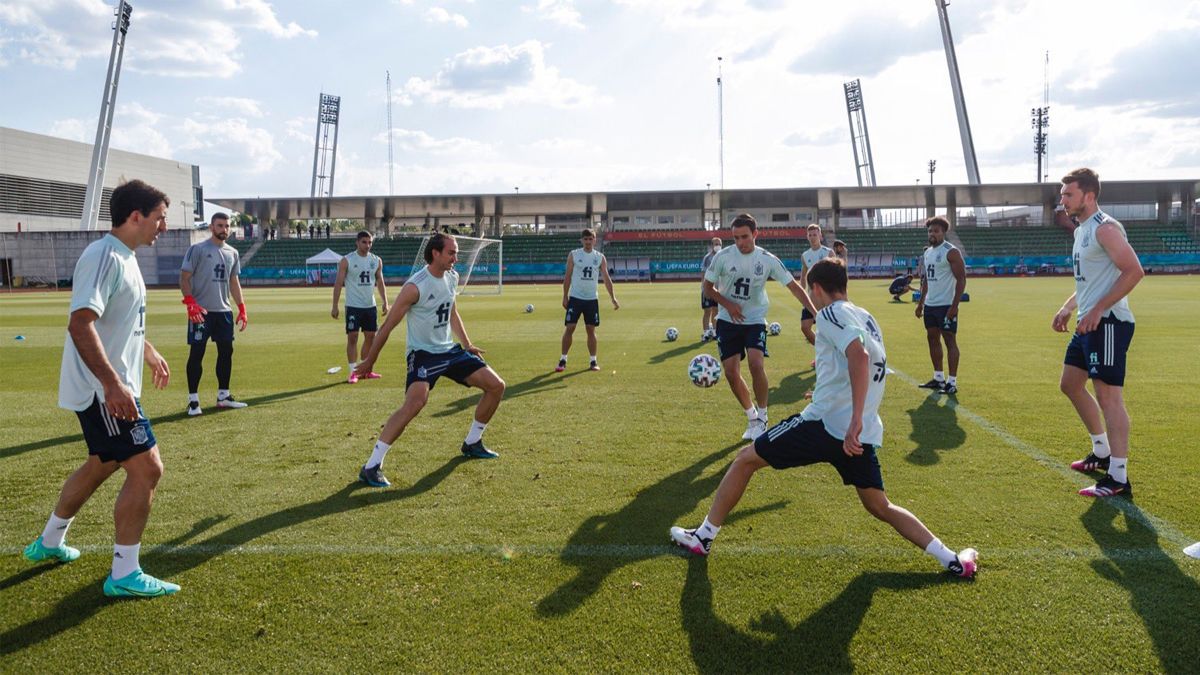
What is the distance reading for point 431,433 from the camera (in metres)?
7.42

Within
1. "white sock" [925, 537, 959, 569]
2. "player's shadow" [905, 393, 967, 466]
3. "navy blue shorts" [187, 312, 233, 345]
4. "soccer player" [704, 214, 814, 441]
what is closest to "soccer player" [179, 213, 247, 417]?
"navy blue shorts" [187, 312, 233, 345]

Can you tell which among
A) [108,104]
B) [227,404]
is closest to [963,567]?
[227,404]

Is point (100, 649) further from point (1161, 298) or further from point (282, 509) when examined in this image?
point (1161, 298)

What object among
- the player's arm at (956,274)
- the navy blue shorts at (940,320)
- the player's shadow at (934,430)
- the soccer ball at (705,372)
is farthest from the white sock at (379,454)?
the player's arm at (956,274)

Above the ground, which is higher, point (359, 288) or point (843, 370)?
point (359, 288)

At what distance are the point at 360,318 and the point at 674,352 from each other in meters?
5.72

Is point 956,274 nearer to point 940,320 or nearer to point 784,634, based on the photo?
point 940,320

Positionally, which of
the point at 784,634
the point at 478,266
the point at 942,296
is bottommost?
the point at 784,634

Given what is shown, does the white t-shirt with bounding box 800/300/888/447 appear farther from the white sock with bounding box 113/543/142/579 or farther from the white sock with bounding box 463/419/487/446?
the white sock with bounding box 113/543/142/579

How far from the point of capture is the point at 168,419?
8281 millimetres

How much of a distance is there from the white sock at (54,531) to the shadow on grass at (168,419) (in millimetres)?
3301

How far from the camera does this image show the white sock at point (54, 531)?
13.5ft

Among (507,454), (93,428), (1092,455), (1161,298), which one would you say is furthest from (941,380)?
(1161,298)

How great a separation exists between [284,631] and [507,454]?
10.6 ft
